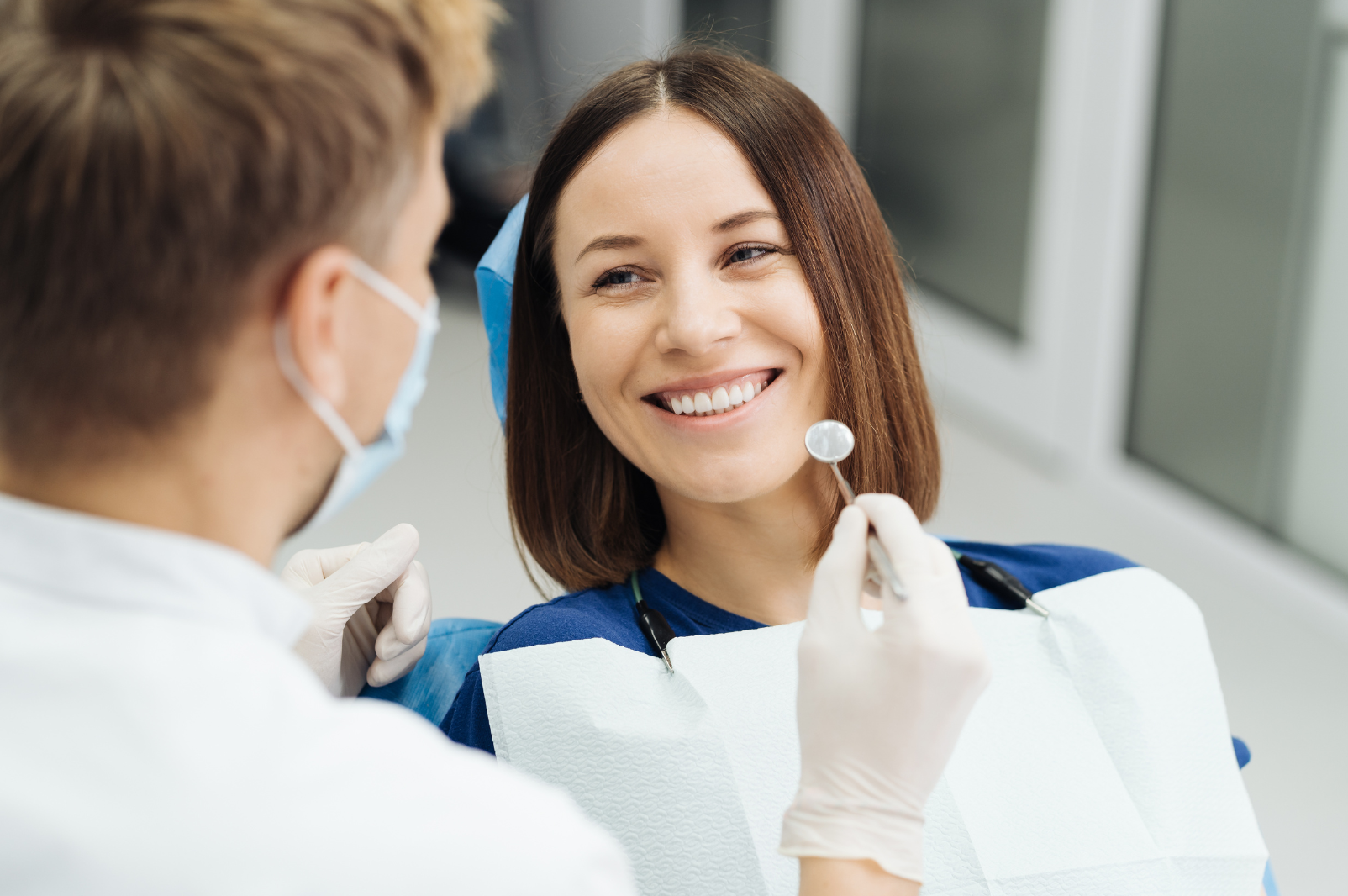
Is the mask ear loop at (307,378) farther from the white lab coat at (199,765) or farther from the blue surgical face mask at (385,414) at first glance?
the white lab coat at (199,765)

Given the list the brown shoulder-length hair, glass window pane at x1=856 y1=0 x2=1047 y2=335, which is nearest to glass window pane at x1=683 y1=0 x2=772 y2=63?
glass window pane at x1=856 y1=0 x2=1047 y2=335

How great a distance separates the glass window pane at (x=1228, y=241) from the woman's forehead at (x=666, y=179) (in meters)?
1.87

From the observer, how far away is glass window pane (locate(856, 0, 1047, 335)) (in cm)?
364

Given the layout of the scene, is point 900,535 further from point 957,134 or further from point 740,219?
point 957,134

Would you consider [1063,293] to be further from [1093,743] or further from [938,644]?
[938,644]

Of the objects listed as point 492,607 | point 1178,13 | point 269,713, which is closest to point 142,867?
point 269,713

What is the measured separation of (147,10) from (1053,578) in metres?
1.10

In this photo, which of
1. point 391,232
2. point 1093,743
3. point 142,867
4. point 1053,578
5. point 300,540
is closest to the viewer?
point 142,867

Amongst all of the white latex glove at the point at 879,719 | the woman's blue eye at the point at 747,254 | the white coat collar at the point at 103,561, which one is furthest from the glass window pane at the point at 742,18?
the white coat collar at the point at 103,561

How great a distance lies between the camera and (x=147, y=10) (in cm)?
65

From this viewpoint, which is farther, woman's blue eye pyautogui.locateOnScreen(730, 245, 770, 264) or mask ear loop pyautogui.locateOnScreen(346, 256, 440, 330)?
woman's blue eye pyautogui.locateOnScreen(730, 245, 770, 264)

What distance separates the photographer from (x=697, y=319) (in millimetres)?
1239

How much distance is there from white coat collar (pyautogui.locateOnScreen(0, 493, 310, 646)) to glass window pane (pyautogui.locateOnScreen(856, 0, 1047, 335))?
3281mm

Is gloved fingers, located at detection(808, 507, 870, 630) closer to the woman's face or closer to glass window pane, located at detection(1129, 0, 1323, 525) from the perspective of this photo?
the woman's face
